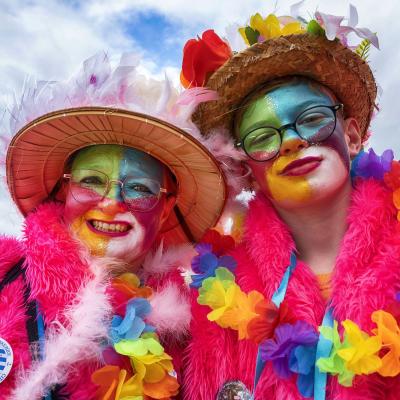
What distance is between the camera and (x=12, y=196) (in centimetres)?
213

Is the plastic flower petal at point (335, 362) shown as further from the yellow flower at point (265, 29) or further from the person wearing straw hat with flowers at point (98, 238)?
the yellow flower at point (265, 29)

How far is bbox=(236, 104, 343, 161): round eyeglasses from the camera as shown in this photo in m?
1.91

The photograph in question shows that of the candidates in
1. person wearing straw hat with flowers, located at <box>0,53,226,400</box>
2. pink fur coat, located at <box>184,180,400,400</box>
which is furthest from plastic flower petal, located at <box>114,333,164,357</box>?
pink fur coat, located at <box>184,180,400,400</box>

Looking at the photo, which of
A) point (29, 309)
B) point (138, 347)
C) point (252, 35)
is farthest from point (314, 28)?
point (29, 309)

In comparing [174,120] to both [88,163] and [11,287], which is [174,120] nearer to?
[88,163]

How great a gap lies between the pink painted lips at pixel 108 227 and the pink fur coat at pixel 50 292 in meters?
0.11

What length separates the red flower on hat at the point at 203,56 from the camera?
7.02 ft

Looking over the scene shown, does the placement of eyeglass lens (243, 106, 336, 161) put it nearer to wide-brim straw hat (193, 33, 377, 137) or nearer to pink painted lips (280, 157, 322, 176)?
pink painted lips (280, 157, 322, 176)

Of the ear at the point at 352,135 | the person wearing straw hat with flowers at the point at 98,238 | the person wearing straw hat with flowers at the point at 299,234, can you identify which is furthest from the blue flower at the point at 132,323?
the ear at the point at 352,135

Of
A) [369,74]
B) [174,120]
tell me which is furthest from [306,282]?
[369,74]

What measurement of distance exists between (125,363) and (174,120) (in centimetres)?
102

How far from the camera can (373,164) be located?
6.35 ft

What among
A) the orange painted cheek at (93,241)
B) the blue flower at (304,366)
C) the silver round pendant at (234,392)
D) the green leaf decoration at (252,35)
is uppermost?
the green leaf decoration at (252,35)

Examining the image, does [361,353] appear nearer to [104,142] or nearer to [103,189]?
[103,189]
